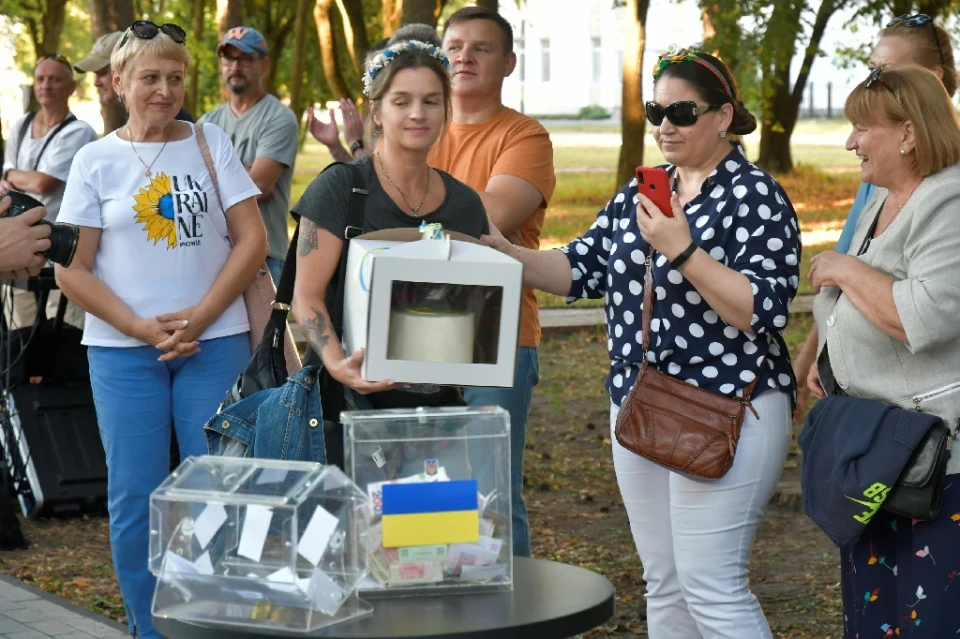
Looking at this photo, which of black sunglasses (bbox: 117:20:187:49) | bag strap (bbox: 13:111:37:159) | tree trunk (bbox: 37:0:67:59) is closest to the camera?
black sunglasses (bbox: 117:20:187:49)

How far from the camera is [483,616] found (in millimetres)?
2518

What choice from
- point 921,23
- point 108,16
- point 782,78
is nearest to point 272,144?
point 108,16

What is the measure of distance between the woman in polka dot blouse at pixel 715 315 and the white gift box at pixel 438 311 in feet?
2.01

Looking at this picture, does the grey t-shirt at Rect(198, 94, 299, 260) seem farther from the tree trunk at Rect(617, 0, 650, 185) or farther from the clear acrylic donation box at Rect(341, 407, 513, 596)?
the tree trunk at Rect(617, 0, 650, 185)

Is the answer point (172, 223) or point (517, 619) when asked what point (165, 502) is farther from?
point (172, 223)

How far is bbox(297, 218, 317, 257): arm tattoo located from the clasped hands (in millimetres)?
1200

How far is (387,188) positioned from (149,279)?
4.61ft

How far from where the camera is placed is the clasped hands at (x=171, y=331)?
4379mm

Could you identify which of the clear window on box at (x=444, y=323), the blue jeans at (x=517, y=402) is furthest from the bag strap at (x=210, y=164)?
the clear window on box at (x=444, y=323)

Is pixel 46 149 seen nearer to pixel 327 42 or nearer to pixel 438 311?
pixel 438 311

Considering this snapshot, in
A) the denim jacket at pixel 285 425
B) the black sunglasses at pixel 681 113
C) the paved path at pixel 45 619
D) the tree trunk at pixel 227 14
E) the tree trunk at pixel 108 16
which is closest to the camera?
the denim jacket at pixel 285 425

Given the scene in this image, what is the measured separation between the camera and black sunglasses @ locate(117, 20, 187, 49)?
454 centimetres

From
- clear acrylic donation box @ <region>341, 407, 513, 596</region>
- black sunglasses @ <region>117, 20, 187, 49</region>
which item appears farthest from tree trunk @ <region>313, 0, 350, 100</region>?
clear acrylic donation box @ <region>341, 407, 513, 596</region>

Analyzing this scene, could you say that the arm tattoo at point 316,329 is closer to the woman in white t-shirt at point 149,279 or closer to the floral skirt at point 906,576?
the woman in white t-shirt at point 149,279
